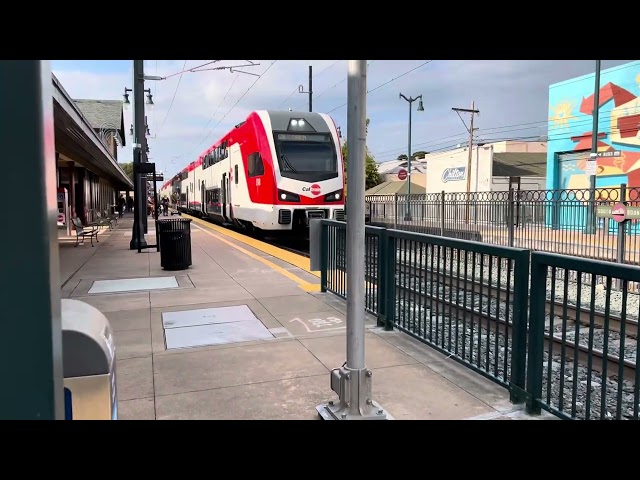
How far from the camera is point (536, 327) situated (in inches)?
140

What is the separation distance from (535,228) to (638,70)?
968 centimetres

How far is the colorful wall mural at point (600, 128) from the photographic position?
19.8 m

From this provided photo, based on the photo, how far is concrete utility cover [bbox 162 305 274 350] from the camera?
5523 mm

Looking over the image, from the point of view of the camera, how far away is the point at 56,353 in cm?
132

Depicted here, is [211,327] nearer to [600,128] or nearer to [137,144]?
[137,144]

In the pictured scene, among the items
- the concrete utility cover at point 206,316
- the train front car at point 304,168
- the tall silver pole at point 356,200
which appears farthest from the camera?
the train front car at point 304,168

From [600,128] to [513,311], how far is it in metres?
21.3

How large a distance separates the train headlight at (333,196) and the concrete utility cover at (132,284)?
5876 millimetres

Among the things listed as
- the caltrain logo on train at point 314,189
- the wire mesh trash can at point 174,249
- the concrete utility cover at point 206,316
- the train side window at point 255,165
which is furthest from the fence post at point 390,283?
the train side window at point 255,165

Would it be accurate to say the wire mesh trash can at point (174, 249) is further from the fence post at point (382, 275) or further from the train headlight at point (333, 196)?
the fence post at point (382, 275)

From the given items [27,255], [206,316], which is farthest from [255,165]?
[27,255]

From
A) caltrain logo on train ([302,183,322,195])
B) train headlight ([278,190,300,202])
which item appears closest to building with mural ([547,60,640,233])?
caltrain logo on train ([302,183,322,195])

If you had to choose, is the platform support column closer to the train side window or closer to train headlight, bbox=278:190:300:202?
train headlight, bbox=278:190:300:202
